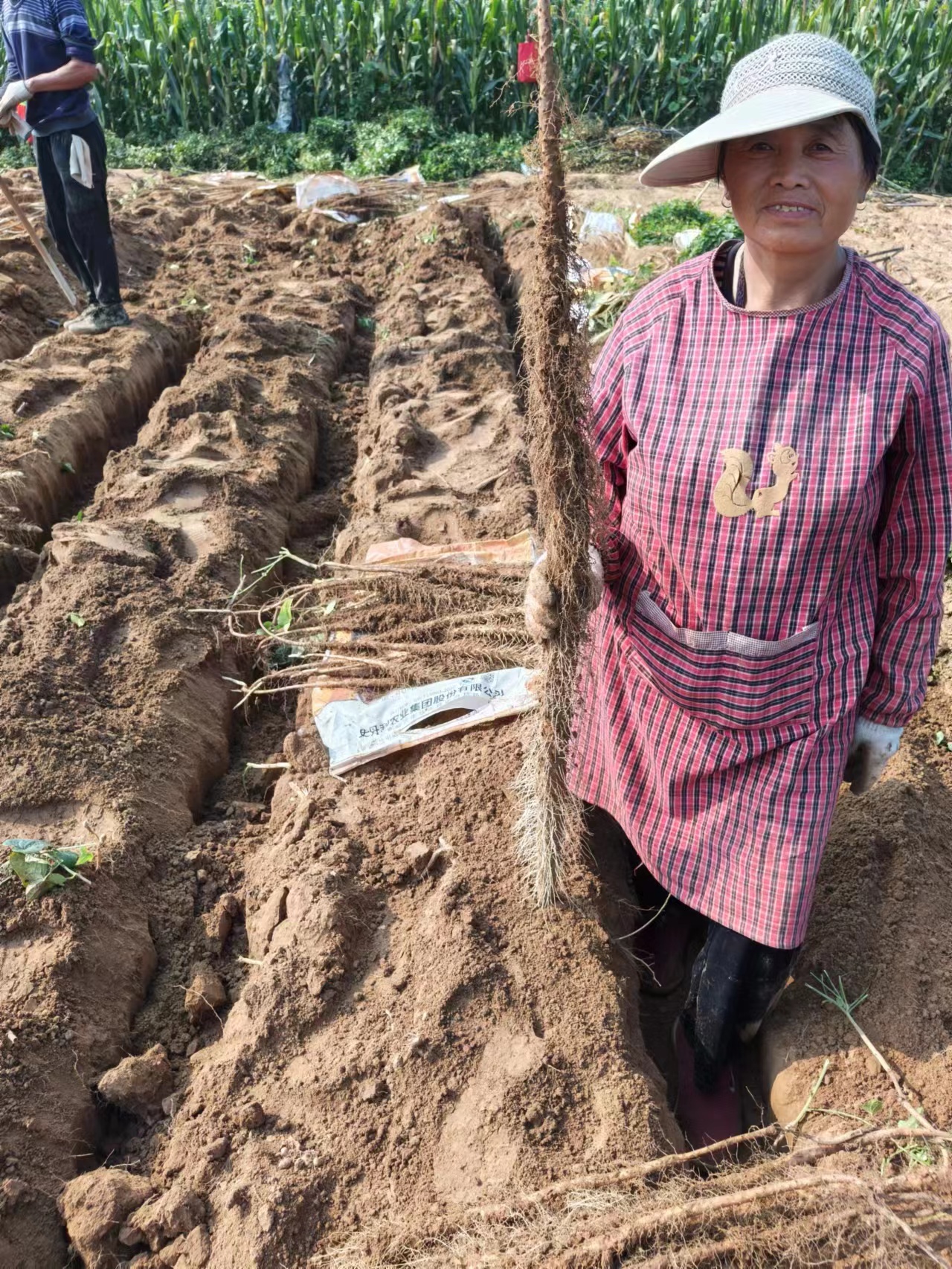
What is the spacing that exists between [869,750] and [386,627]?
1679 millimetres

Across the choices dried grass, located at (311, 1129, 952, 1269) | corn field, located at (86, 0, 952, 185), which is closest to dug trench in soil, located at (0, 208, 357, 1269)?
dried grass, located at (311, 1129, 952, 1269)

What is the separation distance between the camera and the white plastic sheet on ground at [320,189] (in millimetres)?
8273

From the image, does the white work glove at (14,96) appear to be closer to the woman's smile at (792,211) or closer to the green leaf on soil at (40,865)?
the green leaf on soil at (40,865)

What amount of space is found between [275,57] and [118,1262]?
39.7 feet

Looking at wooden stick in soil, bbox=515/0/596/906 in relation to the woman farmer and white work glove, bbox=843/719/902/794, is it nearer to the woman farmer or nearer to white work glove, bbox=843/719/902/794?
the woman farmer

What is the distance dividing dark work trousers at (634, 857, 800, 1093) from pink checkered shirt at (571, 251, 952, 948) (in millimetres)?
74

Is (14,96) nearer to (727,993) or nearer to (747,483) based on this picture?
(747,483)

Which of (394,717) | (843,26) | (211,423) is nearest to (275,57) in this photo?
(843,26)

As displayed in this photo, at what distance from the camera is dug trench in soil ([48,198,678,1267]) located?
73.5 inches

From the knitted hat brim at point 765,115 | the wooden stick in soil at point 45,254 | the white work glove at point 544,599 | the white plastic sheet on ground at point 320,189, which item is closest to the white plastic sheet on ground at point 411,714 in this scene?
the white work glove at point 544,599

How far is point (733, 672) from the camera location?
196 centimetres

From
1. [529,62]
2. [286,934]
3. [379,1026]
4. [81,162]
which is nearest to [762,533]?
[529,62]

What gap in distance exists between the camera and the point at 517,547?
3480mm

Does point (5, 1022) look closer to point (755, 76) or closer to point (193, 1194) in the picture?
point (193, 1194)
